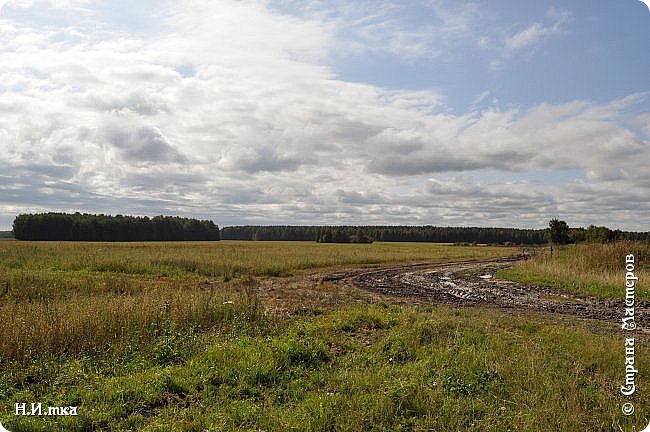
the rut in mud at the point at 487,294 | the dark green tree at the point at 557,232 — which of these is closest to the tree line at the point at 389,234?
the dark green tree at the point at 557,232

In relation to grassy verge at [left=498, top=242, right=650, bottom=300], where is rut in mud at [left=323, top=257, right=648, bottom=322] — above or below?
below

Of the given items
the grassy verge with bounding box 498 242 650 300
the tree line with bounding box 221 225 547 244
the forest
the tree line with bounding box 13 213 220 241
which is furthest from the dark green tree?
the tree line with bounding box 13 213 220 241

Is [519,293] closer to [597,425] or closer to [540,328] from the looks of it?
[540,328]

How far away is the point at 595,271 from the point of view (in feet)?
Answer: 72.0

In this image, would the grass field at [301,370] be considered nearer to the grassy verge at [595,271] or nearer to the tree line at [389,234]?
the grassy verge at [595,271]

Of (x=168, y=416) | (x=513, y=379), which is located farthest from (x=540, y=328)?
(x=168, y=416)

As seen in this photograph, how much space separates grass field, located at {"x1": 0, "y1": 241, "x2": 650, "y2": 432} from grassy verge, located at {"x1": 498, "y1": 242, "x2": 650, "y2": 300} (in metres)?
8.25

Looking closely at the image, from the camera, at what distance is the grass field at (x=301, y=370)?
5875 millimetres

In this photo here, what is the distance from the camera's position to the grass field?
231 inches

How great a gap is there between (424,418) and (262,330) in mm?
5118

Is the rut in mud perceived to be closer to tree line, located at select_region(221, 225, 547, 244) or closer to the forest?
the forest

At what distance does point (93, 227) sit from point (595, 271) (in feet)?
325

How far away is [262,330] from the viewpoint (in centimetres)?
1024

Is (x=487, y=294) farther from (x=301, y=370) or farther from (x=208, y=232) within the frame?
(x=208, y=232)
